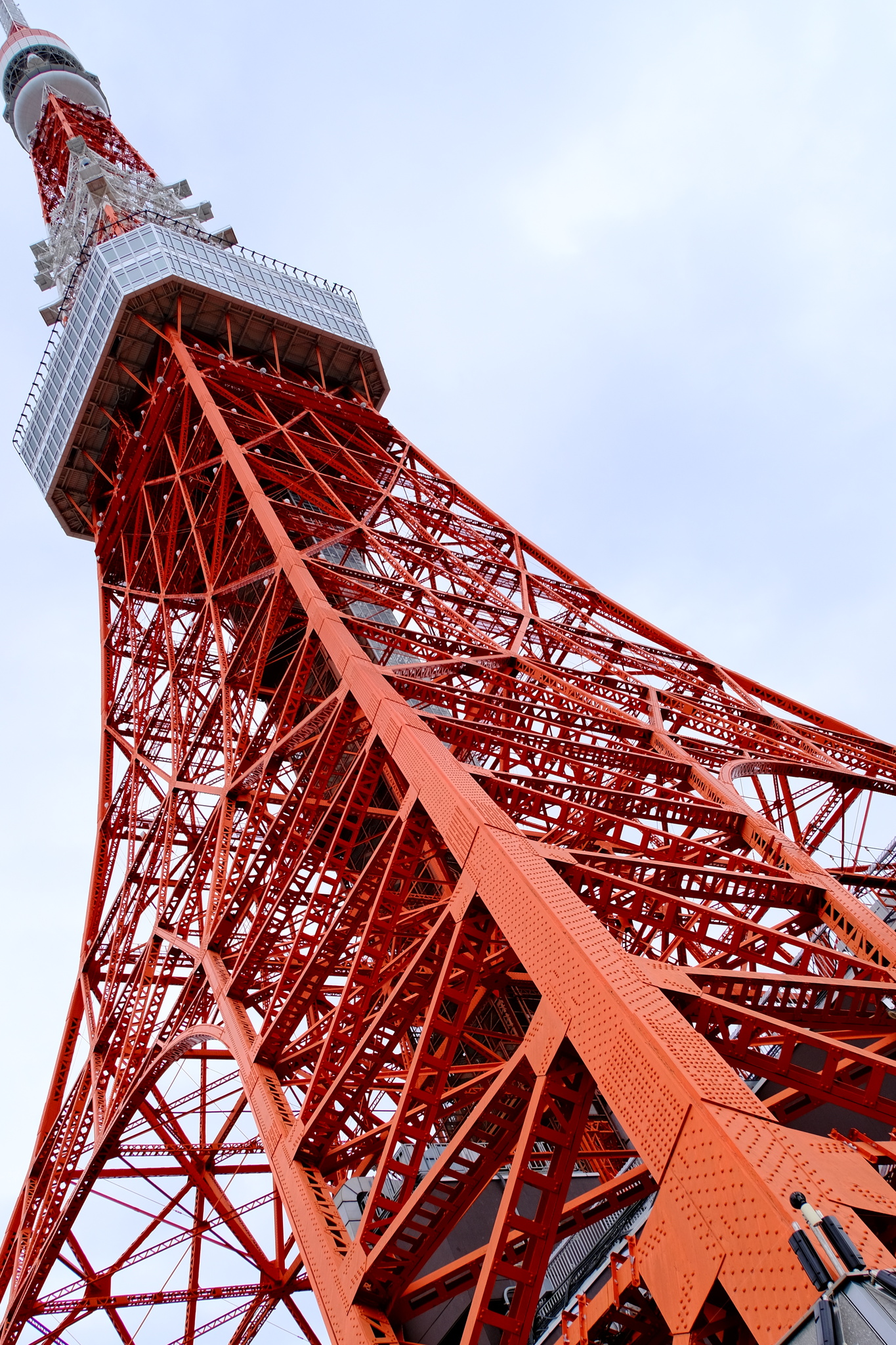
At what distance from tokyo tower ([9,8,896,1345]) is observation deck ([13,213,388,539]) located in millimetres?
107

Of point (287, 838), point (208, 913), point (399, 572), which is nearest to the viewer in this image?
point (287, 838)

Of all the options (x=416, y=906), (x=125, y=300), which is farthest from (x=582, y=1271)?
(x=125, y=300)

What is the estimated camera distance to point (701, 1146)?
5.02 metres

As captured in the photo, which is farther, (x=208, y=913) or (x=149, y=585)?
(x=149, y=585)

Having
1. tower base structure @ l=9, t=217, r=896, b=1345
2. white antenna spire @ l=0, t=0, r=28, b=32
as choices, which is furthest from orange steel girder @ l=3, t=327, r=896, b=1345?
white antenna spire @ l=0, t=0, r=28, b=32

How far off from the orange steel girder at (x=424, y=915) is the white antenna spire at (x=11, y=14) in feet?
87.5

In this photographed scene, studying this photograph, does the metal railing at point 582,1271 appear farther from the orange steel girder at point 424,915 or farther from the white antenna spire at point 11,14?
the white antenna spire at point 11,14

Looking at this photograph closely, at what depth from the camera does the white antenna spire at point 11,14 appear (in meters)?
44.9

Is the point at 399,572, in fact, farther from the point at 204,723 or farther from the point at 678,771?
the point at 678,771

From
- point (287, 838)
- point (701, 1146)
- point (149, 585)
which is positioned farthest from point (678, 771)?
point (149, 585)

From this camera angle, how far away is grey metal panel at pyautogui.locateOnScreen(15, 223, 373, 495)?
2645 cm

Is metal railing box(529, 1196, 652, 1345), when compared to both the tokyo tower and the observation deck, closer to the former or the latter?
the tokyo tower

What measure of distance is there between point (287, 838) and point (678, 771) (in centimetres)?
470

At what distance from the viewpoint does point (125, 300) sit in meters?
25.9
